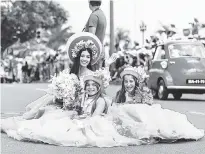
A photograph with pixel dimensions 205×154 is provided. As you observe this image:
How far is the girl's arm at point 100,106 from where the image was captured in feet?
26.6

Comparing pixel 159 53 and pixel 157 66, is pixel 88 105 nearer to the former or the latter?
pixel 157 66

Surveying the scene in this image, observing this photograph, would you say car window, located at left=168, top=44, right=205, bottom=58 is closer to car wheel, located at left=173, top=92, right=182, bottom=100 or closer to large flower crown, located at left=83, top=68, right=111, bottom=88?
car wheel, located at left=173, top=92, right=182, bottom=100

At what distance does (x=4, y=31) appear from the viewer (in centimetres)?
5706

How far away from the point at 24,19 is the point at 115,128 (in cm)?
4849

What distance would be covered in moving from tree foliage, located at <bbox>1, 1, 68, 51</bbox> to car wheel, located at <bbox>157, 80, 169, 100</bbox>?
3839 centimetres

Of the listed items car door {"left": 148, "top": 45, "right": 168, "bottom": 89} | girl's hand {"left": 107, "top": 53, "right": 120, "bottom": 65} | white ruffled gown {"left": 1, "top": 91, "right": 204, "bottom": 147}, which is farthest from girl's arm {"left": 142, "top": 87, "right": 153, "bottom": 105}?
car door {"left": 148, "top": 45, "right": 168, "bottom": 89}

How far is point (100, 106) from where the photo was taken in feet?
26.8

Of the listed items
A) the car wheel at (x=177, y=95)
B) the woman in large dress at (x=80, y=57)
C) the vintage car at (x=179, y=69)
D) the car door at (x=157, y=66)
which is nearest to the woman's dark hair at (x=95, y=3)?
the woman in large dress at (x=80, y=57)

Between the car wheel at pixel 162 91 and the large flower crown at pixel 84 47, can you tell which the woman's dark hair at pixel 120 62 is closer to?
the car wheel at pixel 162 91

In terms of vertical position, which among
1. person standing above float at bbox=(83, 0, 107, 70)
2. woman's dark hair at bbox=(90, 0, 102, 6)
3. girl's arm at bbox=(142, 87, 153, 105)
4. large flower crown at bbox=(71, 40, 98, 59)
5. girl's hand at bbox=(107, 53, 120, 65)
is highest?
woman's dark hair at bbox=(90, 0, 102, 6)

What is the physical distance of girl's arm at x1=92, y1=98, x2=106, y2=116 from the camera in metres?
8.10

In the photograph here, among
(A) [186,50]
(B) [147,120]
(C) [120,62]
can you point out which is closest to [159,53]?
(A) [186,50]

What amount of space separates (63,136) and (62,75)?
1.46 metres

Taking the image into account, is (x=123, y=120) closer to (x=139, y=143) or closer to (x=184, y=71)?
(x=139, y=143)
